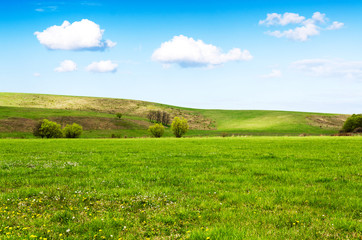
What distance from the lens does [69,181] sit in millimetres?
12125

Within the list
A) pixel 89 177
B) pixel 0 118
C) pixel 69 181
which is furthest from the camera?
pixel 0 118

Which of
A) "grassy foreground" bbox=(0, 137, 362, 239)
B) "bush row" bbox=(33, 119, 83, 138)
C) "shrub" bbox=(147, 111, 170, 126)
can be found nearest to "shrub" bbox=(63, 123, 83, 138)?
"bush row" bbox=(33, 119, 83, 138)

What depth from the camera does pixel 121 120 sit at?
116312mm

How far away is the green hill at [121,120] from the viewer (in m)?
95.9

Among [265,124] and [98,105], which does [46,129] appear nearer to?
[98,105]

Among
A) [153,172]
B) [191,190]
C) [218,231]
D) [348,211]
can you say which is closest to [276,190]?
A: [348,211]

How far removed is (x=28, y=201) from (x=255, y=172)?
10929 mm

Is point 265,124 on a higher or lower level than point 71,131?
higher

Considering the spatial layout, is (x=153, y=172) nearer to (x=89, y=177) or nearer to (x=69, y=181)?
(x=89, y=177)

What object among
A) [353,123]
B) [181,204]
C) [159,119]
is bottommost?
[159,119]

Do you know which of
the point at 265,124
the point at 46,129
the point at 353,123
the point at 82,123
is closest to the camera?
the point at 46,129

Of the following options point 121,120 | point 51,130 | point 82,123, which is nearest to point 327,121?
point 121,120

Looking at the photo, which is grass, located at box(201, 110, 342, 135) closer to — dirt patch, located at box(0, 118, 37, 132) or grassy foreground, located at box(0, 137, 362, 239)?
dirt patch, located at box(0, 118, 37, 132)

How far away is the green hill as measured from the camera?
95.9 m
